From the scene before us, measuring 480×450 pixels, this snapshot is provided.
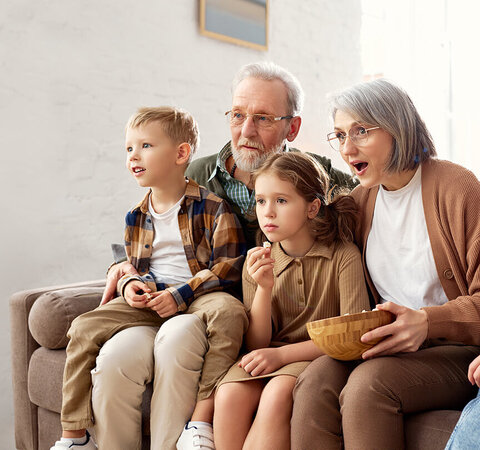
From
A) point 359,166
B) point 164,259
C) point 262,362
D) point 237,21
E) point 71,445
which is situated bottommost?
point 71,445

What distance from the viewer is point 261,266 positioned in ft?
5.44

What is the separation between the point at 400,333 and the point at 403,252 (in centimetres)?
31

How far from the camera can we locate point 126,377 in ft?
5.55

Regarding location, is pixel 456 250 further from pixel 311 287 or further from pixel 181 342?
pixel 181 342

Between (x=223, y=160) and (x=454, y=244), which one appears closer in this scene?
(x=454, y=244)

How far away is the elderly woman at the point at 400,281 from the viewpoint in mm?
1378

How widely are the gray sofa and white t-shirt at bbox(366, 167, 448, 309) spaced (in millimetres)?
Result: 1011

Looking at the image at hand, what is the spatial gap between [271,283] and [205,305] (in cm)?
23

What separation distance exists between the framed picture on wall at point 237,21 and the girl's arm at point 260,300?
246cm

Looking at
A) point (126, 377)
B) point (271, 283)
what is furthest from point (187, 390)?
point (271, 283)

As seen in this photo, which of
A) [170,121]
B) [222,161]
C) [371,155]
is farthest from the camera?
[222,161]

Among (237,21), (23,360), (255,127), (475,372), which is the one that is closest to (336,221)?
(255,127)

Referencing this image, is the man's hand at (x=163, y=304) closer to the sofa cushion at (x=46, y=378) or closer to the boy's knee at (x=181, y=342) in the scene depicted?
the boy's knee at (x=181, y=342)

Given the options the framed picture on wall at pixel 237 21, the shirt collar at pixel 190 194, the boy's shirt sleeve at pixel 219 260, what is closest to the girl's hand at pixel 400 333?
the boy's shirt sleeve at pixel 219 260
